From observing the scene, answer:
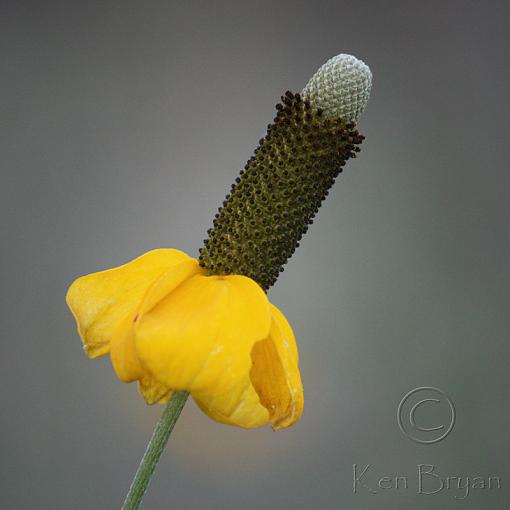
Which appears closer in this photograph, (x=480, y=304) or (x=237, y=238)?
(x=237, y=238)

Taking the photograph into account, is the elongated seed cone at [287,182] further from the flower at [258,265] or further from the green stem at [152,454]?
the green stem at [152,454]

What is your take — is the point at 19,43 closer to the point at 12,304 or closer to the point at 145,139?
the point at 145,139

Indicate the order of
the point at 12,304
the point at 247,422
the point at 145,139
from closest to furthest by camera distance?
the point at 247,422 → the point at 12,304 → the point at 145,139

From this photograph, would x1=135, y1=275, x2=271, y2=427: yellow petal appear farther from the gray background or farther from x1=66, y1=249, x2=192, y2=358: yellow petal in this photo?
the gray background

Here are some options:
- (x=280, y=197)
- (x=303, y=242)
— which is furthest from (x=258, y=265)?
(x=303, y=242)

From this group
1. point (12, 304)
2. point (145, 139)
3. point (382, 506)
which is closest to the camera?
point (382, 506)

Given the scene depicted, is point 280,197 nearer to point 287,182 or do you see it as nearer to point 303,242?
point 287,182

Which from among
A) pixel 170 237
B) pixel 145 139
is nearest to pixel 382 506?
pixel 170 237
